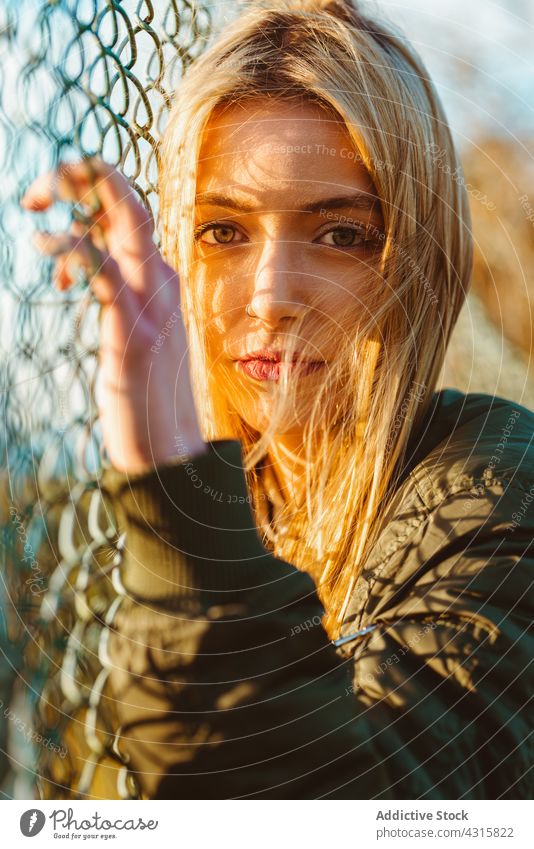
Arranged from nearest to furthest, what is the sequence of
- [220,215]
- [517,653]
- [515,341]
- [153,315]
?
[153,315] → [517,653] → [220,215] → [515,341]

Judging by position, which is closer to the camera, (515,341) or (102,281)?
(102,281)

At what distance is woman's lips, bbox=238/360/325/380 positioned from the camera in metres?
0.64

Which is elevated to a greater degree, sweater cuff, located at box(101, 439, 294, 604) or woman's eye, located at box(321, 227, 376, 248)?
woman's eye, located at box(321, 227, 376, 248)

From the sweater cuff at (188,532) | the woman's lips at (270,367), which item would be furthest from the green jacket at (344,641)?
the woman's lips at (270,367)

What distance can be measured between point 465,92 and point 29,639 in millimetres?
568

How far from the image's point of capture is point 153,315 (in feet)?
1.20

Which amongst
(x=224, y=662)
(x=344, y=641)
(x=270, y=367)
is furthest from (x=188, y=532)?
(x=270, y=367)

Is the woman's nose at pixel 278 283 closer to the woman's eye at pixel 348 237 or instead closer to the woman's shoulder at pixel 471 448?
the woman's eye at pixel 348 237

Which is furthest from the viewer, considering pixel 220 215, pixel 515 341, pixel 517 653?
pixel 515 341

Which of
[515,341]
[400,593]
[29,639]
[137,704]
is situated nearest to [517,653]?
[400,593]

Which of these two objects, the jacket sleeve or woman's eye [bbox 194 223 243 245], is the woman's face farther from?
the jacket sleeve

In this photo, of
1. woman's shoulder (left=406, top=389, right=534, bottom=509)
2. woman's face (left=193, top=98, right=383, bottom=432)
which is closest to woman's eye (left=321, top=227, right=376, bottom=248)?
woman's face (left=193, top=98, right=383, bottom=432)

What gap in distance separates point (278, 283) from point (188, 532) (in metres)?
0.27

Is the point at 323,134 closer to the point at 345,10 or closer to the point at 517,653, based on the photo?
the point at 345,10
